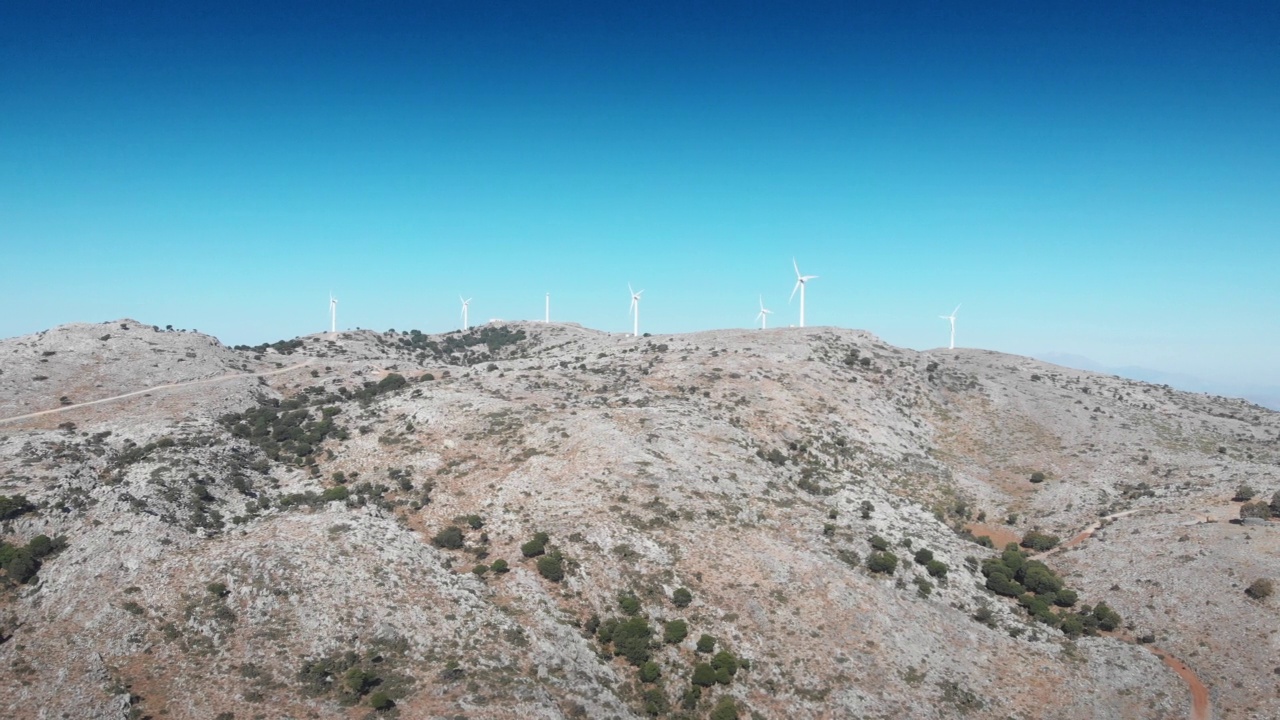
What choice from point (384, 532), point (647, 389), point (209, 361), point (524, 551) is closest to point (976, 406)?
point (647, 389)

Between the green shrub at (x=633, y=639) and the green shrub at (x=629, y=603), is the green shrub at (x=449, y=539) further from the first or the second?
the green shrub at (x=633, y=639)

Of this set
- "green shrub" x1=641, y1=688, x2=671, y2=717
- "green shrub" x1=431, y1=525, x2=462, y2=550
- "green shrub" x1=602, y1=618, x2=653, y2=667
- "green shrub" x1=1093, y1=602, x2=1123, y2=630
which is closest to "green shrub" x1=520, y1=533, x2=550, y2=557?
"green shrub" x1=431, y1=525, x2=462, y2=550

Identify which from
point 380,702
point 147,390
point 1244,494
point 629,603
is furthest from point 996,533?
point 147,390

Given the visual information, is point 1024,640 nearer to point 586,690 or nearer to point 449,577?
point 586,690

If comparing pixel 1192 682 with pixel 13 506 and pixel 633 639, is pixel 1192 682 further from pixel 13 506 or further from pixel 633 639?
pixel 13 506

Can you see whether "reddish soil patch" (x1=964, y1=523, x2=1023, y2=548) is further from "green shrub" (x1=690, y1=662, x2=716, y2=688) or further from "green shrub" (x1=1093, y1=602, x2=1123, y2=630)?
"green shrub" (x1=690, y1=662, x2=716, y2=688)
